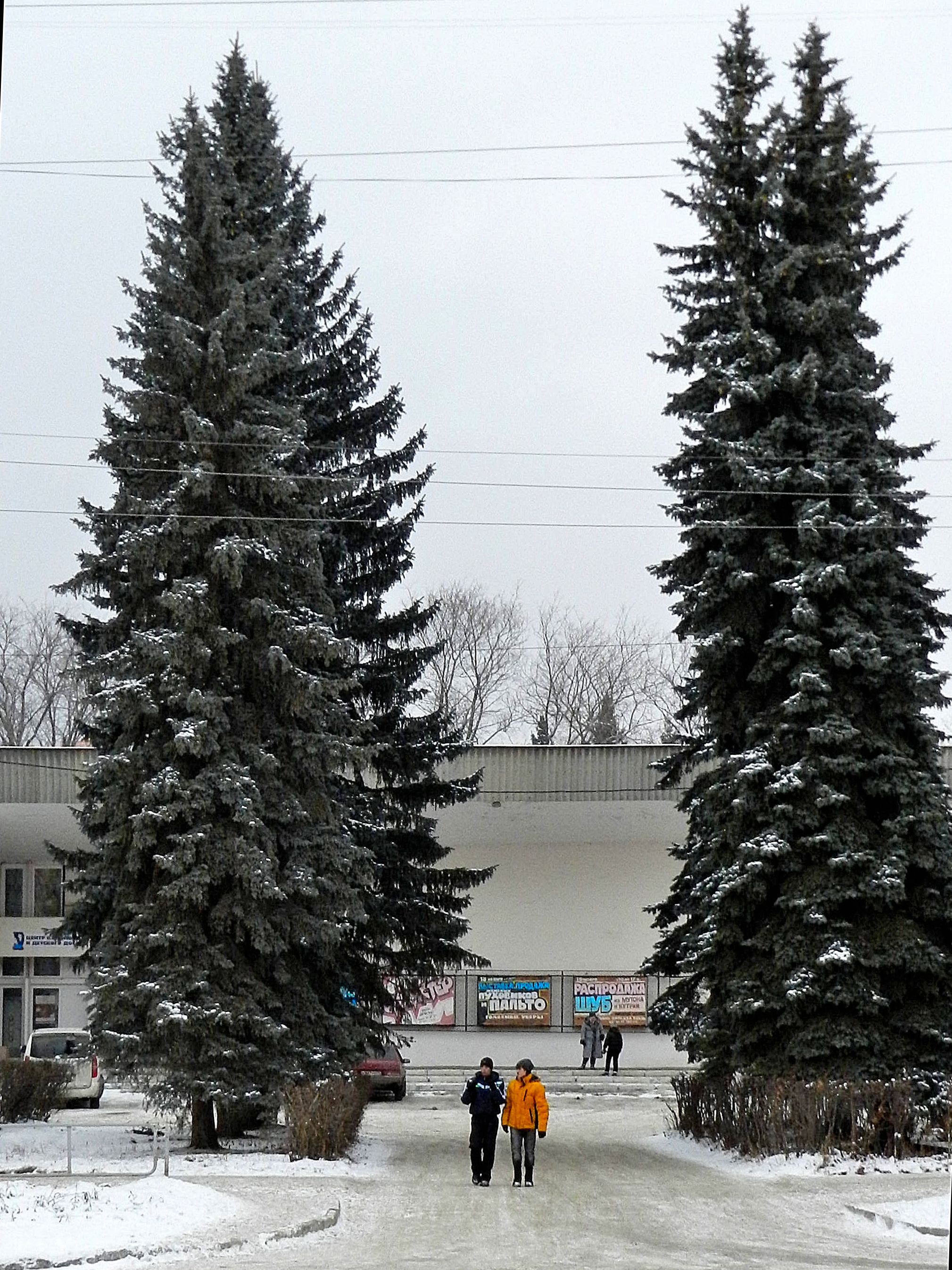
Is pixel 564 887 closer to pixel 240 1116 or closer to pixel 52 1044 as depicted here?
pixel 52 1044

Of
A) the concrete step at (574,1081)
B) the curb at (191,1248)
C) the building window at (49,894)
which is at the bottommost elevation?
the concrete step at (574,1081)

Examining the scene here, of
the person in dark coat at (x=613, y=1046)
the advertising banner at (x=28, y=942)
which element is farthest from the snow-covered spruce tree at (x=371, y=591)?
the advertising banner at (x=28, y=942)

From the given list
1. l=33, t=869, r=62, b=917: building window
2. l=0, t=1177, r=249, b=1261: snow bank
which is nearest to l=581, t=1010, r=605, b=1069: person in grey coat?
l=33, t=869, r=62, b=917: building window

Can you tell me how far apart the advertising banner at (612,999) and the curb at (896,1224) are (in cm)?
3027

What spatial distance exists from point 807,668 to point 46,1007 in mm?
32591

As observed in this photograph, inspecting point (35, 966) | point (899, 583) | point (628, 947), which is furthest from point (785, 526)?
point (35, 966)

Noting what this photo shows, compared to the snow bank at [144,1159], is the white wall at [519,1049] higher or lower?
lower

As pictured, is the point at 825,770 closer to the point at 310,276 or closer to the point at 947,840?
the point at 947,840

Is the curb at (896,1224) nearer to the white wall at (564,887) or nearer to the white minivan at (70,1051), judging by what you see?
the white minivan at (70,1051)

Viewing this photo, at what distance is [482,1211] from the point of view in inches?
652

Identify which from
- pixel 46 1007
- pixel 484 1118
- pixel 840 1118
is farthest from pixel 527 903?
pixel 484 1118

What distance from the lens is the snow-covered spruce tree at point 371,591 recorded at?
25.5 metres

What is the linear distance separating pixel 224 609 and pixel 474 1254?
37.5 ft

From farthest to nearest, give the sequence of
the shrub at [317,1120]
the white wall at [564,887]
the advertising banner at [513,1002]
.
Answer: the white wall at [564,887] → the advertising banner at [513,1002] → the shrub at [317,1120]
